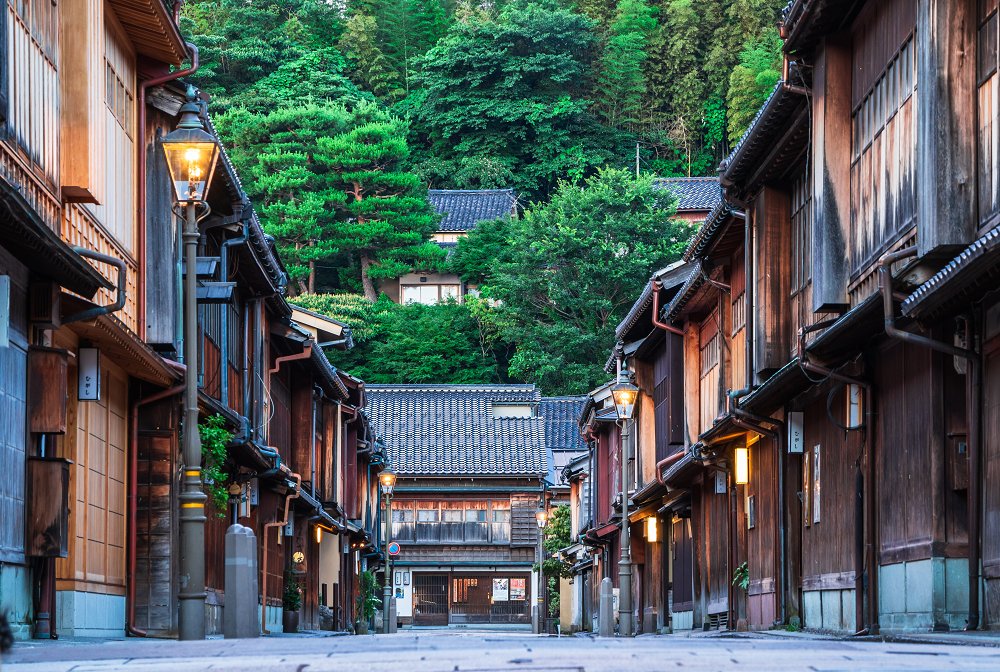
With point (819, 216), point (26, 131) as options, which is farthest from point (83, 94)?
point (819, 216)

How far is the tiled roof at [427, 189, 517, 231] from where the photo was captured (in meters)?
70.9

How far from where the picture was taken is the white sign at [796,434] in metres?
18.3

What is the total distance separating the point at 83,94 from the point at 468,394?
48631 millimetres

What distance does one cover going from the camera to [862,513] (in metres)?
15.2

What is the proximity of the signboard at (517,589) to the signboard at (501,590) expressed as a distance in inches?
7.4

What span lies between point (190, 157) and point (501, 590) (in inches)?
1892

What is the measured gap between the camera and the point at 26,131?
1361cm

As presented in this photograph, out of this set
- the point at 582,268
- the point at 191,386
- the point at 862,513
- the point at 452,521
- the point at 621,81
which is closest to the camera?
the point at 191,386

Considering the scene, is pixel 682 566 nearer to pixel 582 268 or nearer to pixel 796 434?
pixel 796 434

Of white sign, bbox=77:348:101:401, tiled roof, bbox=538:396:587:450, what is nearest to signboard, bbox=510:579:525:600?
tiled roof, bbox=538:396:587:450

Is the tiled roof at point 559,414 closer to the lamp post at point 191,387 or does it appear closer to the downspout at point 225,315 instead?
the downspout at point 225,315

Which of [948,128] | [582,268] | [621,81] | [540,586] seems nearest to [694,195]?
[621,81]

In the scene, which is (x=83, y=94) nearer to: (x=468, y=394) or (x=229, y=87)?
(x=468, y=394)

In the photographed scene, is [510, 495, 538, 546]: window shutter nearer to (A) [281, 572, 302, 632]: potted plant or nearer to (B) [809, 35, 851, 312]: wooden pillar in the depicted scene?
(A) [281, 572, 302, 632]: potted plant
